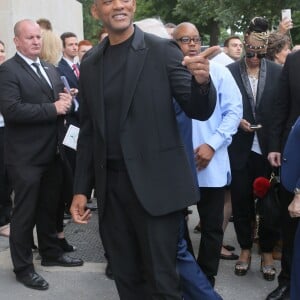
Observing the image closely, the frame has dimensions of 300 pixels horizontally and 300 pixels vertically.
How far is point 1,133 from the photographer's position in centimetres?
545

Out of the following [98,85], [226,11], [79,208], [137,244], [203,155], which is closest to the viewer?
[98,85]

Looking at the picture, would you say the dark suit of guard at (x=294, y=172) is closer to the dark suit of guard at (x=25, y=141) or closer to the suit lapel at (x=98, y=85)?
the suit lapel at (x=98, y=85)

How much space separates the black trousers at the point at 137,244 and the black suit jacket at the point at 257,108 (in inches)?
61.3

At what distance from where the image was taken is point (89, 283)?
4055 mm

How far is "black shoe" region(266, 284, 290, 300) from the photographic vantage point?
3.63 m

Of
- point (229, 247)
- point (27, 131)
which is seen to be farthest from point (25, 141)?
point (229, 247)

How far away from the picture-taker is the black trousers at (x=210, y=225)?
11.8 ft

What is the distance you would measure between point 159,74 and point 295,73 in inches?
54.3

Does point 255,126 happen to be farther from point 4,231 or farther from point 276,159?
point 4,231

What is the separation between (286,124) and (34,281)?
2.23m

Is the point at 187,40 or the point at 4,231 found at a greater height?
the point at 187,40

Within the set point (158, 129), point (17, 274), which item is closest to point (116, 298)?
point (17, 274)

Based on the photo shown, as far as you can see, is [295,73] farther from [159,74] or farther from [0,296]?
[0,296]

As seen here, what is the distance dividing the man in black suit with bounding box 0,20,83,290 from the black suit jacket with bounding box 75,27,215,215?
1.48 meters
